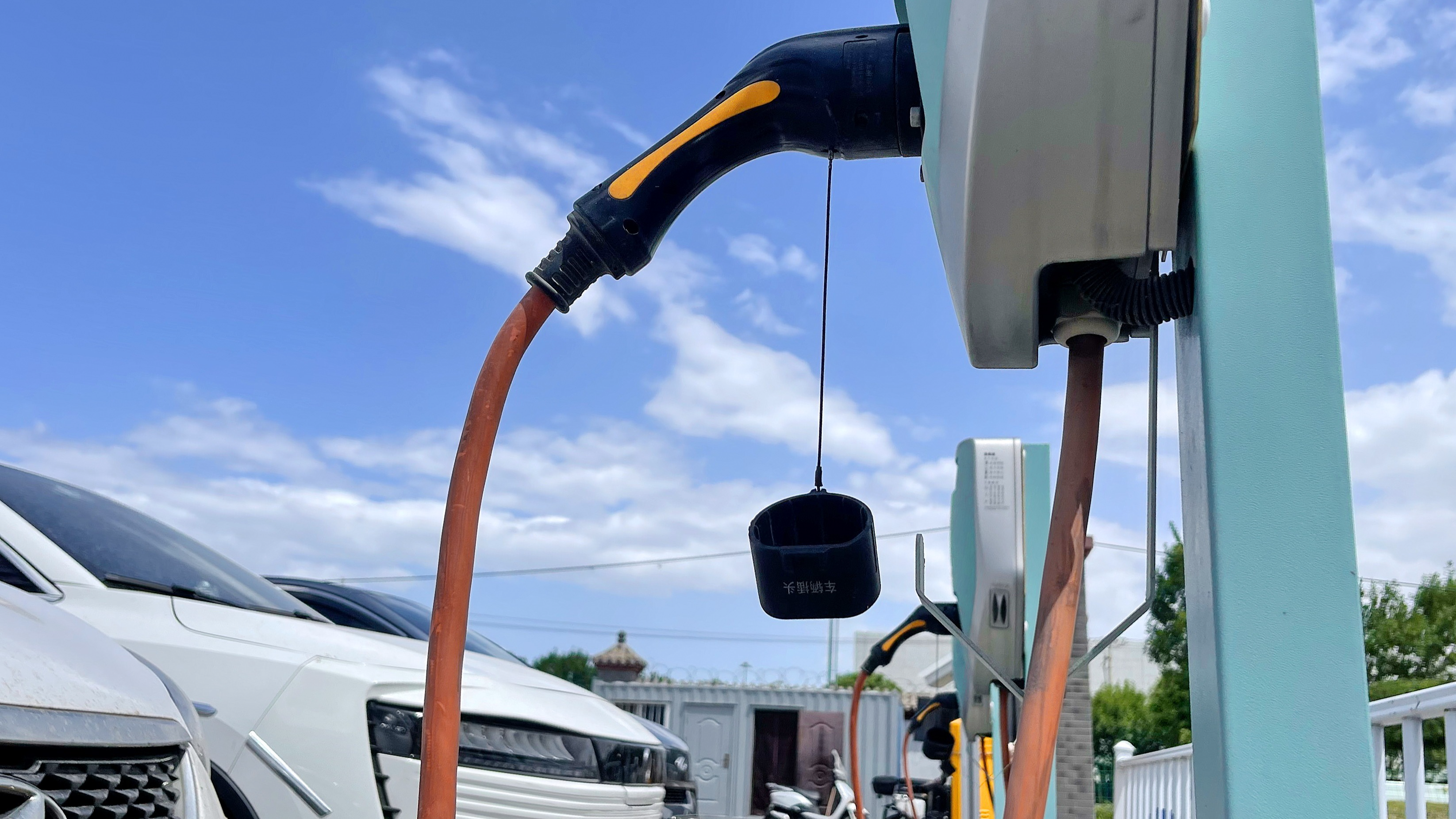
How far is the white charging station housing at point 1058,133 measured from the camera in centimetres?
109

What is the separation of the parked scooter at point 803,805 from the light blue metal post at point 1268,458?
335 inches

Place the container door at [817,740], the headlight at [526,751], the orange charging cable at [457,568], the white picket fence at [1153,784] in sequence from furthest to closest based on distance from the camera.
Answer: the container door at [817,740] → the white picket fence at [1153,784] → the headlight at [526,751] → the orange charging cable at [457,568]

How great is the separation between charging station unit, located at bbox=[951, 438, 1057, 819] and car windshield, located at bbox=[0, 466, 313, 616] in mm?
2257

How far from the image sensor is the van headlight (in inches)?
106

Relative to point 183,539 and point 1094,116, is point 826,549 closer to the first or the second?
point 1094,116

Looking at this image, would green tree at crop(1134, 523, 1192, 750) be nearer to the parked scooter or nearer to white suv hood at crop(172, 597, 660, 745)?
the parked scooter

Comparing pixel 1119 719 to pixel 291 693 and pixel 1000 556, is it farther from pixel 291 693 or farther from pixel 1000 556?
pixel 291 693

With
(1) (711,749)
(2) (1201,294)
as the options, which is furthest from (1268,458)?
(1) (711,749)

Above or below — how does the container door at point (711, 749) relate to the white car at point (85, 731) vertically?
below

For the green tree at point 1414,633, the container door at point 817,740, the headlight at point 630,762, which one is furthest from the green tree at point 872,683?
the headlight at point 630,762

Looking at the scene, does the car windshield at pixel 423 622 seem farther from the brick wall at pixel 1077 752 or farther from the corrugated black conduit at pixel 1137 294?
the brick wall at pixel 1077 752

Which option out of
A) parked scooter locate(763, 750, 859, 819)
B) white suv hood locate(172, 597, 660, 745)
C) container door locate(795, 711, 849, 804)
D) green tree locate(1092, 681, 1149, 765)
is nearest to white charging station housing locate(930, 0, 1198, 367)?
white suv hood locate(172, 597, 660, 745)

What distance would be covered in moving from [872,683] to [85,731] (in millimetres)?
34112

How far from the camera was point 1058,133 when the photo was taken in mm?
1140
